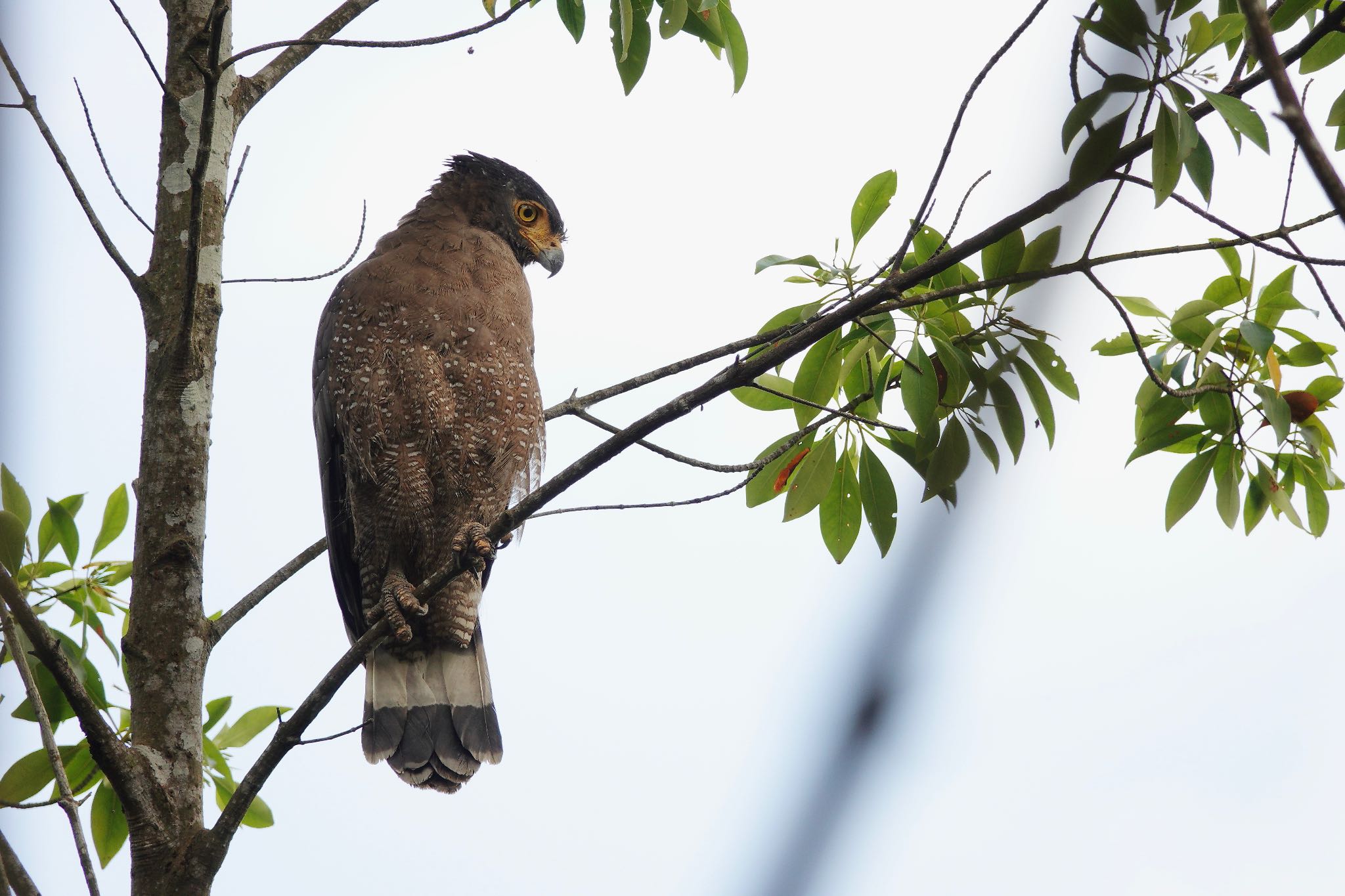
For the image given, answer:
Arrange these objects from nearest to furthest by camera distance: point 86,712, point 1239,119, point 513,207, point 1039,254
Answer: point 1039,254, point 1239,119, point 86,712, point 513,207

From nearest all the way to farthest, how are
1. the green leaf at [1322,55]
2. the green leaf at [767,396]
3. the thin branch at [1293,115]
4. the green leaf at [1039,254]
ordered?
the thin branch at [1293,115]
the green leaf at [1039,254]
the green leaf at [1322,55]
the green leaf at [767,396]

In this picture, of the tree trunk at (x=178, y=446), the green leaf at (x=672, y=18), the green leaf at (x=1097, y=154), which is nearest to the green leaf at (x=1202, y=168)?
the green leaf at (x=1097, y=154)

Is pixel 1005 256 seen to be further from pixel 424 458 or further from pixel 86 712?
pixel 424 458

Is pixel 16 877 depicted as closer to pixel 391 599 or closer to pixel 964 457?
pixel 391 599

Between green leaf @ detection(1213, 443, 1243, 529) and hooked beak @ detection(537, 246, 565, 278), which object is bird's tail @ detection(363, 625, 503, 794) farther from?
green leaf @ detection(1213, 443, 1243, 529)

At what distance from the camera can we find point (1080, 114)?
2061 millimetres

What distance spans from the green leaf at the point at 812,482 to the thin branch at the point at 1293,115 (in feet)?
6.34

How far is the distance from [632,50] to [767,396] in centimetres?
113

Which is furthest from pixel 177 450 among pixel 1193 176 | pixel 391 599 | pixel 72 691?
pixel 1193 176

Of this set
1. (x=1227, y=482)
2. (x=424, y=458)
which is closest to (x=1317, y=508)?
(x=1227, y=482)

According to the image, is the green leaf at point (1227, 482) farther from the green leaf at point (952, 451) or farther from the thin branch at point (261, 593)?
the thin branch at point (261, 593)

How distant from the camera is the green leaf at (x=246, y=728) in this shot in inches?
149

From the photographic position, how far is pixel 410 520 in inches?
180

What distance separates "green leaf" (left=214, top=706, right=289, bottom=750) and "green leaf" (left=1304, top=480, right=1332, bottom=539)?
2.99 metres
